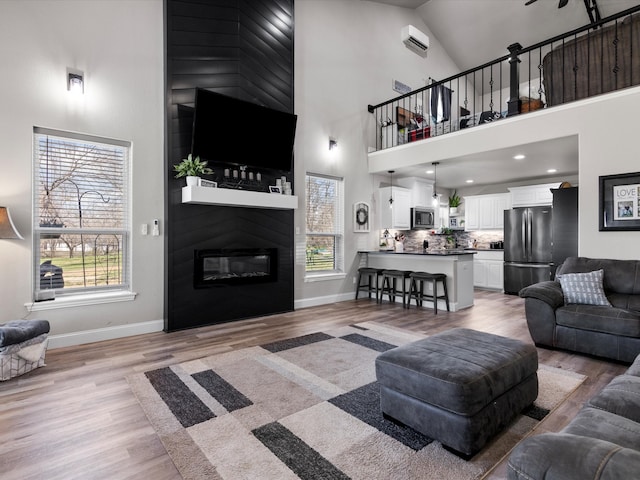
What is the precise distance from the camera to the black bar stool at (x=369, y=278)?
6.40 meters

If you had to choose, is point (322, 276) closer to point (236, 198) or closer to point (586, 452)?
point (236, 198)

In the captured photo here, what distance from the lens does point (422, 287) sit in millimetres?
5980

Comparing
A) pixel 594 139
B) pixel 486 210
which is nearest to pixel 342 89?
pixel 594 139

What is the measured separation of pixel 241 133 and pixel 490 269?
6223 millimetres

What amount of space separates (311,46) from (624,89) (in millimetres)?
4497

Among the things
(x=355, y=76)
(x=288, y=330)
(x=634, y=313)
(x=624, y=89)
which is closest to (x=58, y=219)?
(x=288, y=330)

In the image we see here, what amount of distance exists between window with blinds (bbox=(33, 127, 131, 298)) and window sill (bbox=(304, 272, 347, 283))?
2757 millimetres

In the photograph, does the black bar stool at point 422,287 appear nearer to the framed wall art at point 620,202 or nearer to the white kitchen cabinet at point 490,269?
the framed wall art at point 620,202

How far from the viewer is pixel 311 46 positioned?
6039mm

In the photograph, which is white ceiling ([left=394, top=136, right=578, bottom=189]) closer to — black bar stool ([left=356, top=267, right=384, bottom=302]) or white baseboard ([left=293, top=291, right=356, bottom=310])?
black bar stool ([left=356, top=267, right=384, bottom=302])

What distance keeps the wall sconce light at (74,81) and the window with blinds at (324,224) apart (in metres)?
3.33

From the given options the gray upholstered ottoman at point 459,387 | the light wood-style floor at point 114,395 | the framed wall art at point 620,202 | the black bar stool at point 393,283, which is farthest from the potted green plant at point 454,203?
the gray upholstered ottoman at point 459,387

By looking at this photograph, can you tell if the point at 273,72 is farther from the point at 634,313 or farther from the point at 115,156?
the point at 634,313

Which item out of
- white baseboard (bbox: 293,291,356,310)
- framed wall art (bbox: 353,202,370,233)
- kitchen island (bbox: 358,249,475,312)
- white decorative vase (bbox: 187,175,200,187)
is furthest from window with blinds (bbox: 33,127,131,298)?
kitchen island (bbox: 358,249,475,312)
